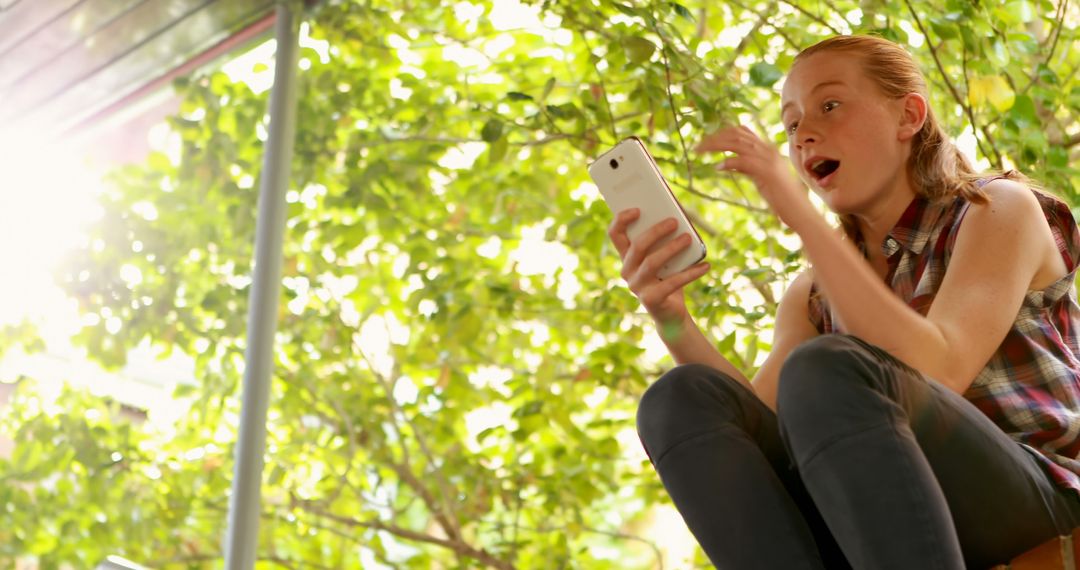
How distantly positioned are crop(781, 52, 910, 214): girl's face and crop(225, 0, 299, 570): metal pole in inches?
59.2

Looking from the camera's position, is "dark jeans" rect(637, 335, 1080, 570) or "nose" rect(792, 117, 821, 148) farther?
"nose" rect(792, 117, 821, 148)

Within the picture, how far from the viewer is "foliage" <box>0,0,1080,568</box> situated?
2.37 metres

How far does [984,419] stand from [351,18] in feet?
6.49

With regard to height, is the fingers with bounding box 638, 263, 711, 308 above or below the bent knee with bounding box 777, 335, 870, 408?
above

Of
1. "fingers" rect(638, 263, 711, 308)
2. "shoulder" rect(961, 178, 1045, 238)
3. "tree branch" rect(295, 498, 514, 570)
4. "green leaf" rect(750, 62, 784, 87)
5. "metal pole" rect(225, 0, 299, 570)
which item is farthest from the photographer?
"tree branch" rect(295, 498, 514, 570)

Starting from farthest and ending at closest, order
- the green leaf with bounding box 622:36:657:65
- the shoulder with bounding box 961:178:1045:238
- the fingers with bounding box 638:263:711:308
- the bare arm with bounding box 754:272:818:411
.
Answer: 1. the green leaf with bounding box 622:36:657:65
2. the bare arm with bounding box 754:272:818:411
3. the fingers with bounding box 638:263:711:308
4. the shoulder with bounding box 961:178:1045:238

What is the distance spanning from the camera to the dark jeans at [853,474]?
88 centimetres

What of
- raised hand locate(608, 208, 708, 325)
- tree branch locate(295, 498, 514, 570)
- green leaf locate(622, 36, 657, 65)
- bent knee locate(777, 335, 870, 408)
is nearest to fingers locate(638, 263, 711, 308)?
raised hand locate(608, 208, 708, 325)

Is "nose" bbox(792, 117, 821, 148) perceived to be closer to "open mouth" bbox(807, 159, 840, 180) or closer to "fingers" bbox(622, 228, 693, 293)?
"open mouth" bbox(807, 159, 840, 180)

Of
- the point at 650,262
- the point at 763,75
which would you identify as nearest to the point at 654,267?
the point at 650,262

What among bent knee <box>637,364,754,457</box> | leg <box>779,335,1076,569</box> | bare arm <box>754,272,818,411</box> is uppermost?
bare arm <box>754,272,818,411</box>

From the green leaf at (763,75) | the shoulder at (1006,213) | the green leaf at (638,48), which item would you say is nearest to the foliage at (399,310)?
the green leaf at (638,48)

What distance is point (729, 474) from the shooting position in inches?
39.8

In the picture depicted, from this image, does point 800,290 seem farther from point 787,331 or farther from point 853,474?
point 853,474
